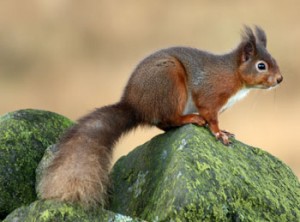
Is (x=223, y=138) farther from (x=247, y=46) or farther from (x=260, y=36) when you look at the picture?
(x=260, y=36)

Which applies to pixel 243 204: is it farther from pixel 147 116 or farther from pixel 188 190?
pixel 147 116

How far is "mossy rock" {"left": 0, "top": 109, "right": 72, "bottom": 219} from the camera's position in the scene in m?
7.32

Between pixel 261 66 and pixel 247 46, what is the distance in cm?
24

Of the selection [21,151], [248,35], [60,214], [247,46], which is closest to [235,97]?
[247,46]

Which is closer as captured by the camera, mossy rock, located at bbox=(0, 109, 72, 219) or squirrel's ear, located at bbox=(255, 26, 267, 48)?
mossy rock, located at bbox=(0, 109, 72, 219)

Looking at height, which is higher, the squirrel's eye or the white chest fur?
the squirrel's eye

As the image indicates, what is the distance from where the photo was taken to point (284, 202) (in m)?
6.97

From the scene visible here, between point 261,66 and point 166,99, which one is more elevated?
point 261,66

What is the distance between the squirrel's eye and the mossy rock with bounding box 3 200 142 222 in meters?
2.44

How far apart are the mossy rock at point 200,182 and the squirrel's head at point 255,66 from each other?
0.70m

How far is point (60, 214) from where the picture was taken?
19.9 feet

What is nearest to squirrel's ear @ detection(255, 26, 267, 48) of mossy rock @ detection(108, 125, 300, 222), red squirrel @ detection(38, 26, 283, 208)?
red squirrel @ detection(38, 26, 283, 208)

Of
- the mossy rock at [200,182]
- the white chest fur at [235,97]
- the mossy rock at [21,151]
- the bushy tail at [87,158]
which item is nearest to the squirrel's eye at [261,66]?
the white chest fur at [235,97]

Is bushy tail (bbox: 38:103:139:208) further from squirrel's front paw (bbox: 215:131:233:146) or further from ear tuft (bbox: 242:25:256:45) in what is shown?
ear tuft (bbox: 242:25:256:45)
